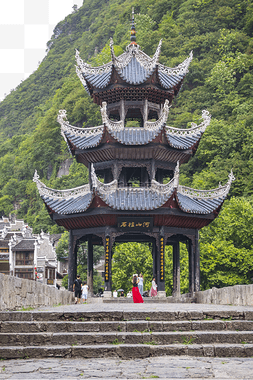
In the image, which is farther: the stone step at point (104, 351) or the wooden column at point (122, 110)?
the wooden column at point (122, 110)

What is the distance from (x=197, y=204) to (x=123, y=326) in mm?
16026

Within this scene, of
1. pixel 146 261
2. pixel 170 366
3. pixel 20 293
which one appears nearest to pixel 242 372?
pixel 170 366

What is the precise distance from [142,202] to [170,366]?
621 inches

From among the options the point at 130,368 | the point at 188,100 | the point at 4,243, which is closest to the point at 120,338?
the point at 130,368

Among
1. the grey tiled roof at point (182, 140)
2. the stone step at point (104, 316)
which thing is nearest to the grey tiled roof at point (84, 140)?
the grey tiled roof at point (182, 140)

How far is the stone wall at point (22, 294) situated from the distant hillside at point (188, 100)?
1245 inches

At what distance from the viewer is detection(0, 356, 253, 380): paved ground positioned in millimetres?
6914

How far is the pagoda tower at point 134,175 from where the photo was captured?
917 inches

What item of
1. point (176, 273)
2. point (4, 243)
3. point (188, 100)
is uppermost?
point (188, 100)

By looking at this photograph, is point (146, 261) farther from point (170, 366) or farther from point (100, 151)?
Result: point (170, 366)

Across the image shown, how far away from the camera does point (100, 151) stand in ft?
81.0

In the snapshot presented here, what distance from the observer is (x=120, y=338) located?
8.94 m

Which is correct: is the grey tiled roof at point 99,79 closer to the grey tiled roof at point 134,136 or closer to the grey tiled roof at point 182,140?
the grey tiled roof at point 134,136

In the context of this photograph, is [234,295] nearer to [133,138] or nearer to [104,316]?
[104,316]
